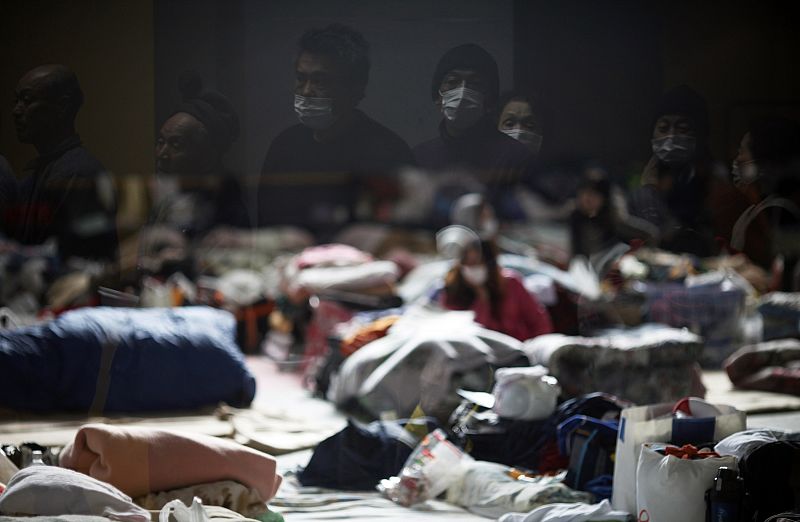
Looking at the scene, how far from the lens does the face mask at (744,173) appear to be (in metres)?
4.09

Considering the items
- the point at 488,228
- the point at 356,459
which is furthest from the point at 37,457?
the point at 488,228

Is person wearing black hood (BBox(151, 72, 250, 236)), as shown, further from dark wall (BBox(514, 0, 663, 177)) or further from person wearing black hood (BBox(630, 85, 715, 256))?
person wearing black hood (BBox(630, 85, 715, 256))

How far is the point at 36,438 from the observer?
15.4ft

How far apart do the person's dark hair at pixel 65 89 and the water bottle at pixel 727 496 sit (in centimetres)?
233

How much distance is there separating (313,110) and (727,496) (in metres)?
1.90

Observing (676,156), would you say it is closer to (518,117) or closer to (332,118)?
(518,117)

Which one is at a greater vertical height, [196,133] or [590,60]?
[590,60]

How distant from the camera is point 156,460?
3512 mm

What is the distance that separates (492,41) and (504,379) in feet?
4.04

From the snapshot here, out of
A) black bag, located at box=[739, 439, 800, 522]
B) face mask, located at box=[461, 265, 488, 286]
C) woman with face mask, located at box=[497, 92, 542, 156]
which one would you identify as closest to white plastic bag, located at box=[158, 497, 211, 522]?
black bag, located at box=[739, 439, 800, 522]

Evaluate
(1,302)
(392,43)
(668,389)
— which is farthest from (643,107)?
(1,302)

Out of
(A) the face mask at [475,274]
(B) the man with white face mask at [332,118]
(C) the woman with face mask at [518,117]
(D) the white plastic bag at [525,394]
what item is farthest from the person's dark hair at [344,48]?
(A) the face mask at [475,274]

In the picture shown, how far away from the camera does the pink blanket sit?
3.46m

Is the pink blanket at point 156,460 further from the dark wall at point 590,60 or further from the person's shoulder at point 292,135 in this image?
the dark wall at point 590,60
